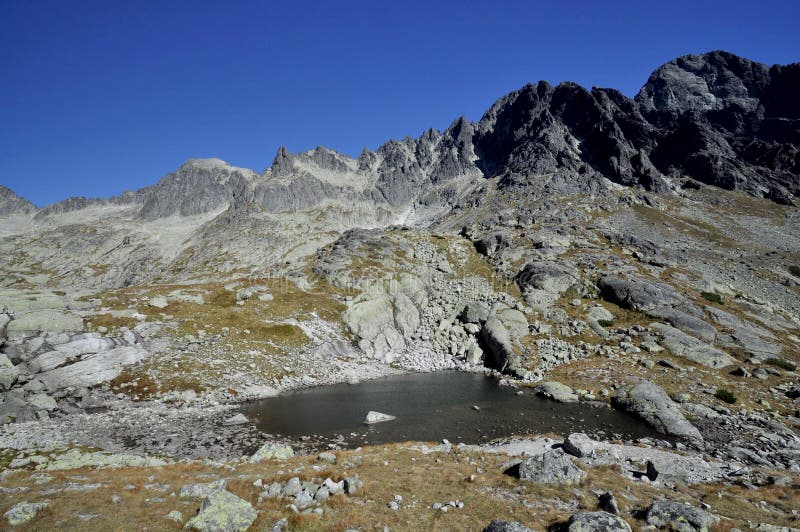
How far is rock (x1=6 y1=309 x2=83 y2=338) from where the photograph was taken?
43.0 metres

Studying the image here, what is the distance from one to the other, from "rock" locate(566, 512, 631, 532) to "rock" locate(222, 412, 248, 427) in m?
32.0

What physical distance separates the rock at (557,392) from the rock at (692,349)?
2100cm

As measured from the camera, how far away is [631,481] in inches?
893

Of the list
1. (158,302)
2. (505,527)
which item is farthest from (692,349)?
(158,302)

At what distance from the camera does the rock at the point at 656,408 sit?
120 ft

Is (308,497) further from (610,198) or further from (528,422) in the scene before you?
→ (610,198)

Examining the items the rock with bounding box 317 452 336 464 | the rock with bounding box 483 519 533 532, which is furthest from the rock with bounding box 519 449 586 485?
the rock with bounding box 317 452 336 464

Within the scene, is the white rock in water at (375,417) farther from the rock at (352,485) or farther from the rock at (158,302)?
the rock at (158,302)

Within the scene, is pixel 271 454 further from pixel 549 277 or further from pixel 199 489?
pixel 549 277

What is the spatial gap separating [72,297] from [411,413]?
55.3 metres

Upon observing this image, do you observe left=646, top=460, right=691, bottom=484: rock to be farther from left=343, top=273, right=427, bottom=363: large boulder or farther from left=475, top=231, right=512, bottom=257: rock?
left=475, top=231, right=512, bottom=257: rock

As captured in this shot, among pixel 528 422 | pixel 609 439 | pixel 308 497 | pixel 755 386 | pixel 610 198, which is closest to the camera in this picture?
pixel 308 497

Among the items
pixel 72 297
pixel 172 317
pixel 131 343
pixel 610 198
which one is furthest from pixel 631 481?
pixel 610 198

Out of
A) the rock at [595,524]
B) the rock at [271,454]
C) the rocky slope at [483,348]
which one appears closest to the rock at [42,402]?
the rocky slope at [483,348]
